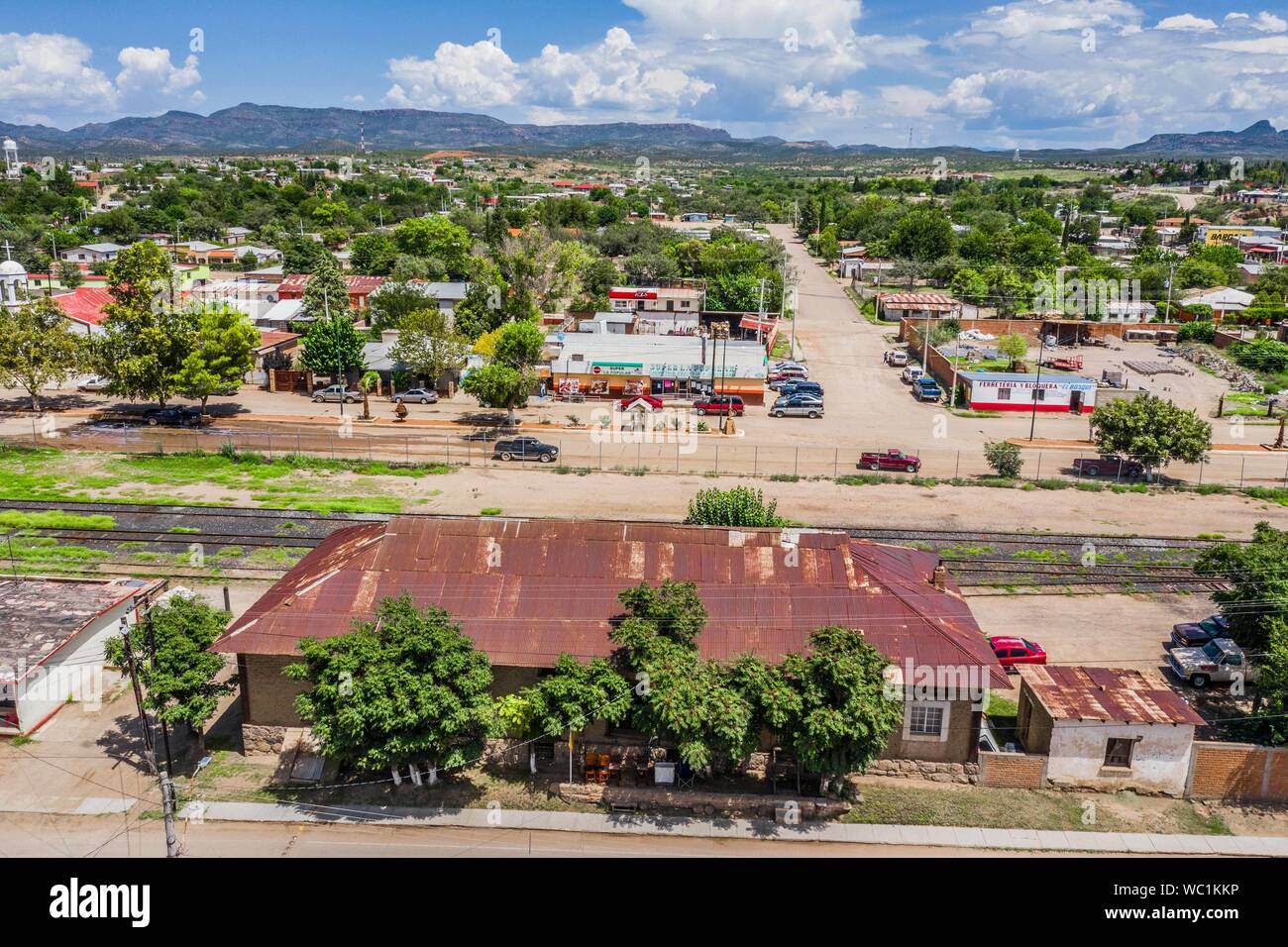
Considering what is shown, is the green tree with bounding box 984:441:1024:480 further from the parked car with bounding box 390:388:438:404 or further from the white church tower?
the white church tower

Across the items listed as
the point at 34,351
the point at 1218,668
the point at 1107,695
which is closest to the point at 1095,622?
the point at 1218,668

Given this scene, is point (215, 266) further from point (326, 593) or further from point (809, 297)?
point (326, 593)

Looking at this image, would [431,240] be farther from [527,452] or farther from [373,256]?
[527,452]

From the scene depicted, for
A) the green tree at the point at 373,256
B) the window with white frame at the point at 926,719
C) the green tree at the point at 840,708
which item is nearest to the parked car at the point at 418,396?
the green tree at the point at 840,708

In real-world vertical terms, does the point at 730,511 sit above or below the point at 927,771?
above

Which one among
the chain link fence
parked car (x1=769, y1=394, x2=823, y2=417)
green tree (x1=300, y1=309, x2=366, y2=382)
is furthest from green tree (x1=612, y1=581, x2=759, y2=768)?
green tree (x1=300, y1=309, x2=366, y2=382)

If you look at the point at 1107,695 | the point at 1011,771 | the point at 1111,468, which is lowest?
the point at 1011,771
